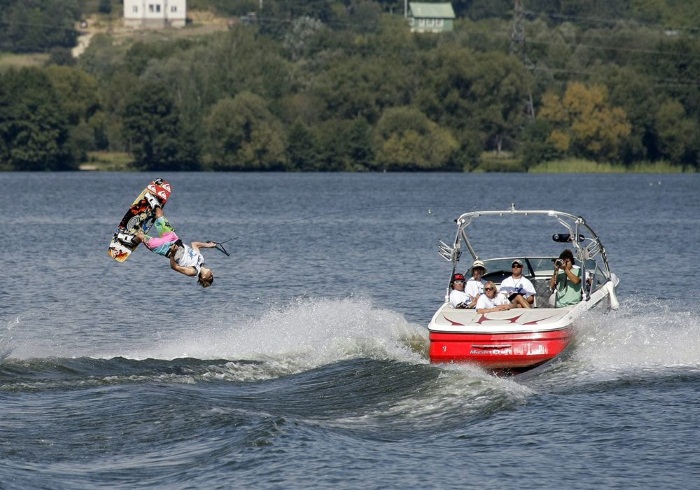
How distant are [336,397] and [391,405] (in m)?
0.98

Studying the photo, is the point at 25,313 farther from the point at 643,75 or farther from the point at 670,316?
the point at 643,75

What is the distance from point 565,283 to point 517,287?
1.06 metres

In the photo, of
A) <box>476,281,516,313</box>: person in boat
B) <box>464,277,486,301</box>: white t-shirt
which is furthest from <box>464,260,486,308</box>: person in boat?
<box>476,281,516,313</box>: person in boat

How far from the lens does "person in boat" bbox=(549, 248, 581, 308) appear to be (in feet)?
72.8

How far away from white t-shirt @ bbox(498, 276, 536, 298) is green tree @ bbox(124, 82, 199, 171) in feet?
312

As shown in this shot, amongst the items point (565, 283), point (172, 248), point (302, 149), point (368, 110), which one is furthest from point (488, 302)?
point (368, 110)

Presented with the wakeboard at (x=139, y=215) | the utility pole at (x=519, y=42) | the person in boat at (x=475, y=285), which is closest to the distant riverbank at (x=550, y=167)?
the utility pole at (x=519, y=42)

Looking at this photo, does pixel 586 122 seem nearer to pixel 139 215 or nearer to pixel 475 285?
pixel 475 285

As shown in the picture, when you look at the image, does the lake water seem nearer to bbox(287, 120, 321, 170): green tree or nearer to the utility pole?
bbox(287, 120, 321, 170): green tree

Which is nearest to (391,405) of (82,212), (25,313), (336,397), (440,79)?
(336,397)

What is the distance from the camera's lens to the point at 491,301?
21141 millimetres

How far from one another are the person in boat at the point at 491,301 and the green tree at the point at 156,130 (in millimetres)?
95714

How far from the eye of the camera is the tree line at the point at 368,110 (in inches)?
4496

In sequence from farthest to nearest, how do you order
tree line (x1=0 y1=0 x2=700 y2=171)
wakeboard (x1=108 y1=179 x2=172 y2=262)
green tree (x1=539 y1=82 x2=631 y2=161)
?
1. tree line (x1=0 y1=0 x2=700 y2=171)
2. green tree (x1=539 y1=82 x2=631 y2=161)
3. wakeboard (x1=108 y1=179 x2=172 y2=262)
